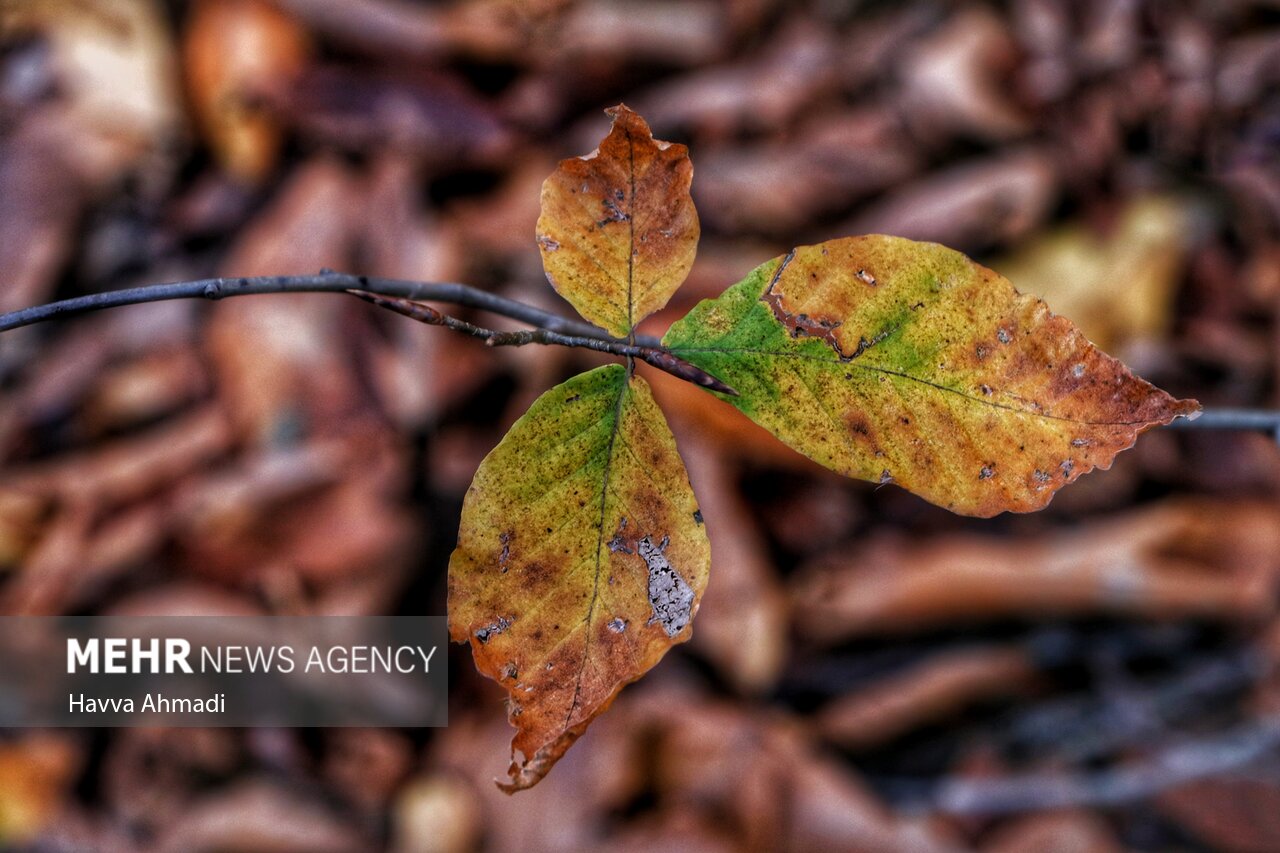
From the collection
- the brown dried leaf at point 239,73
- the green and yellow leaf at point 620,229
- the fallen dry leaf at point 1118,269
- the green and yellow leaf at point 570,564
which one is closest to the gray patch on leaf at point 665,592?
the green and yellow leaf at point 570,564

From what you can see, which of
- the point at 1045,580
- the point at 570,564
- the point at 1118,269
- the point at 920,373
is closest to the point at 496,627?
the point at 570,564

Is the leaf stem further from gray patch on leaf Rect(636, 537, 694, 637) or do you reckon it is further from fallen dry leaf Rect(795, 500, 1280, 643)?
fallen dry leaf Rect(795, 500, 1280, 643)

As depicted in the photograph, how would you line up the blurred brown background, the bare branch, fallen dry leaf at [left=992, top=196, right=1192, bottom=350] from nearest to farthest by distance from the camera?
the bare branch
the blurred brown background
fallen dry leaf at [left=992, top=196, right=1192, bottom=350]

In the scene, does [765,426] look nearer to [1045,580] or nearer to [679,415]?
[679,415]

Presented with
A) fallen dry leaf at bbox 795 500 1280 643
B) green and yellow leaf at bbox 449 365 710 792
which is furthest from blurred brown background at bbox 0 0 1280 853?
green and yellow leaf at bbox 449 365 710 792

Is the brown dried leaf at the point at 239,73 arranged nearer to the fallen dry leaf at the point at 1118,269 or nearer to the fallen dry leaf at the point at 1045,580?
the fallen dry leaf at the point at 1045,580

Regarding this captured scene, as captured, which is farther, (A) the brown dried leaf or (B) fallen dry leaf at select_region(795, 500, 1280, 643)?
(A) the brown dried leaf
